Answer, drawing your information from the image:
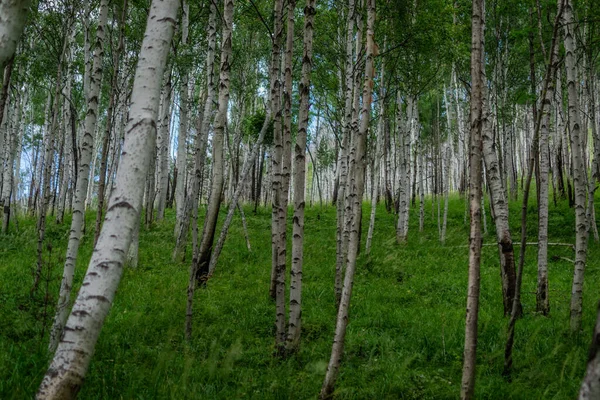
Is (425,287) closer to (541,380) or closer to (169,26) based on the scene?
(541,380)

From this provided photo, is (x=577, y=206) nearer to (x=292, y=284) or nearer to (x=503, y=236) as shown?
(x=503, y=236)

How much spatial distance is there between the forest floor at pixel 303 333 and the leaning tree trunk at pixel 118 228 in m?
1.82

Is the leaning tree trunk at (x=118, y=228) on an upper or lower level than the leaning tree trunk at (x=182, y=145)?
lower

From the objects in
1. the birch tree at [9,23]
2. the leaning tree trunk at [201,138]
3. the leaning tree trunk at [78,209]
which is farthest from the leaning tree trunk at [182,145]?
the birch tree at [9,23]

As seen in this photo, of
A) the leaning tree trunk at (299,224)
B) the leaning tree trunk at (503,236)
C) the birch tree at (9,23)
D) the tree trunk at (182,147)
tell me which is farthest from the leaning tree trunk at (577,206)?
the tree trunk at (182,147)

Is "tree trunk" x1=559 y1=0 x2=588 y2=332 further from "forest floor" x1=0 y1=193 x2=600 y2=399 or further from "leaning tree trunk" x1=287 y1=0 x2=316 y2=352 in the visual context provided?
Result: "leaning tree trunk" x1=287 y1=0 x2=316 y2=352

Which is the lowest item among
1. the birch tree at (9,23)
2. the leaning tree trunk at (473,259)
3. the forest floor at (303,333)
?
the forest floor at (303,333)

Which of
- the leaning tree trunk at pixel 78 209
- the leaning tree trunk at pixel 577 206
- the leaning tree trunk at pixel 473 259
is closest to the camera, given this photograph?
the leaning tree trunk at pixel 473 259

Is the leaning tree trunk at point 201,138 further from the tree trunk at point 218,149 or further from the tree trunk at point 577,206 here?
the tree trunk at point 577,206

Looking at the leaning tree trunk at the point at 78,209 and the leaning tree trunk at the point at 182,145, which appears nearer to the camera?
the leaning tree trunk at the point at 78,209

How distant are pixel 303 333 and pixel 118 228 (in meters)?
4.55

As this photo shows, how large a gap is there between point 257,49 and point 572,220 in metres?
15.2

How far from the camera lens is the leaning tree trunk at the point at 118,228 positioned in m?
2.34

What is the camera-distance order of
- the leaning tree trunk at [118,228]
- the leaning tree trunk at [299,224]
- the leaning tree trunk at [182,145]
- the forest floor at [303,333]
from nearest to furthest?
the leaning tree trunk at [118,228] → the forest floor at [303,333] → the leaning tree trunk at [299,224] → the leaning tree trunk at [182,145]
